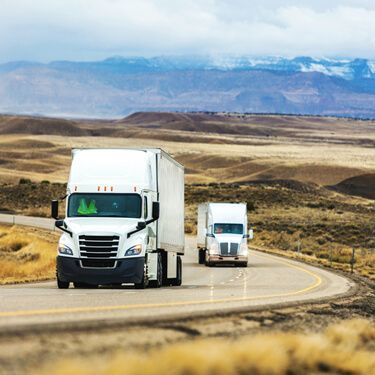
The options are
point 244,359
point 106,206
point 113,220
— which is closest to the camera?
point 244,359

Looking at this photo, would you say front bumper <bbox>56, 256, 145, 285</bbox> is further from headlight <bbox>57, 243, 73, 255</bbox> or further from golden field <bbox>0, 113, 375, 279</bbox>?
golden field <bbox>0, 113, 375, 279</bbox>

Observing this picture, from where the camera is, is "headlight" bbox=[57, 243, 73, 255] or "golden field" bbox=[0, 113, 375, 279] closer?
"headlight" bbox=[57, 243, 73, 255]

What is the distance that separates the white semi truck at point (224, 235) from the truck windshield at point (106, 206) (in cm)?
1936

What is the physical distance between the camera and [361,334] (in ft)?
37.4

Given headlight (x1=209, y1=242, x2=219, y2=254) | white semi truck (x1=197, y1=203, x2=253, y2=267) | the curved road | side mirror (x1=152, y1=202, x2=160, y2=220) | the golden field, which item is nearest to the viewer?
the curved road

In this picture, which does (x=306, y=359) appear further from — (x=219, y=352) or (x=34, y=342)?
(x=34, y=342)

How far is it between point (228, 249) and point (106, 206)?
2026cm

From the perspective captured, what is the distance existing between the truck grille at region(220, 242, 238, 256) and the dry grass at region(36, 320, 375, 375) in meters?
30.2

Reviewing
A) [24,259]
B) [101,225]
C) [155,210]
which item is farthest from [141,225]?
[24,259]

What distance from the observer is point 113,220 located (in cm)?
2100

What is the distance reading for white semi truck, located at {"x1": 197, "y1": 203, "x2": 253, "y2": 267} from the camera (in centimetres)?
4075

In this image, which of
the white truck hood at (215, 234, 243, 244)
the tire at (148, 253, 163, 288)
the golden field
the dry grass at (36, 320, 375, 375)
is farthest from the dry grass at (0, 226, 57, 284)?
the dry grass at (36, 320, 375, 375)

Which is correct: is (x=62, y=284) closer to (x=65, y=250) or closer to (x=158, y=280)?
(x=65, y=250)

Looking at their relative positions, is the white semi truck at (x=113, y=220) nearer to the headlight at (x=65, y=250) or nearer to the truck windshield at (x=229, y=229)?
the headlight at (x=65, y=250)
